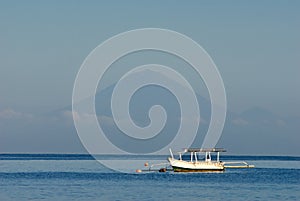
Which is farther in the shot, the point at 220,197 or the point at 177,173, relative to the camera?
the point at 177,173

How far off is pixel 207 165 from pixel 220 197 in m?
52.3

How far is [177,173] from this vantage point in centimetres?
14050

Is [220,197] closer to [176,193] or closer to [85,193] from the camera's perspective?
[176,193]

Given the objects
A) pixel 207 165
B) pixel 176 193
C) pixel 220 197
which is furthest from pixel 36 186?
pixel 207 165

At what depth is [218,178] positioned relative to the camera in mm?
125000

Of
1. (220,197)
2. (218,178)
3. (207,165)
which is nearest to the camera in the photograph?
(220,197)

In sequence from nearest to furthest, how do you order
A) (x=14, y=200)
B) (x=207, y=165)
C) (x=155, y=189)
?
(x=14, y=200) → (x=155, y=189) → (x=207, y=165)

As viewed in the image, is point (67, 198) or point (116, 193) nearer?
point (67, 198)

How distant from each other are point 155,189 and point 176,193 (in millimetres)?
6890

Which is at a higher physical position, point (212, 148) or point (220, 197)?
point (212, 148)

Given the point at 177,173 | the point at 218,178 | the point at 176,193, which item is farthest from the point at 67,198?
the point at 177,173

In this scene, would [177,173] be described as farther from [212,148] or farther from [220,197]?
[220,197]

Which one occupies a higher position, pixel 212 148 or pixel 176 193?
pixel 212 148

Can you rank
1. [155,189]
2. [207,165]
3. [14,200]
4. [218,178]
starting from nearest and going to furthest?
[14,200] → [155,189] → [218,178] → [207,165]
